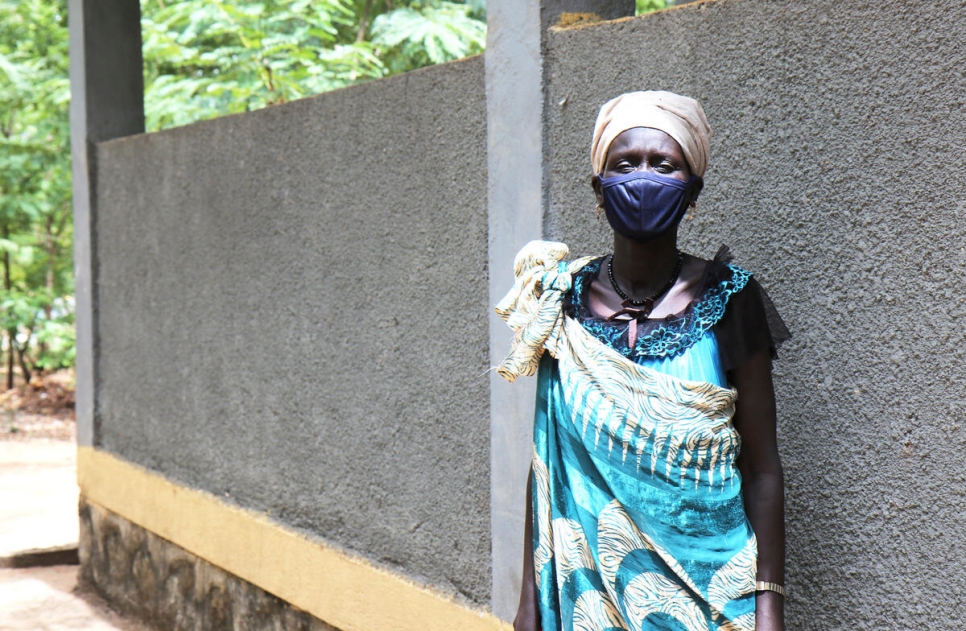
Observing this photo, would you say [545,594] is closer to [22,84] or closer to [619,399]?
[619,399]

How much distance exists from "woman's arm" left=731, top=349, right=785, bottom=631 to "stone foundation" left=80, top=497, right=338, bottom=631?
7.91 ft

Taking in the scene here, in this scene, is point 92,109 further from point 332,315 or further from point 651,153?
point 651,153

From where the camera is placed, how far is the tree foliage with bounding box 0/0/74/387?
37.8 feet

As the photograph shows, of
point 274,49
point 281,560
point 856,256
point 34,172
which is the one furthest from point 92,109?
point 34,172

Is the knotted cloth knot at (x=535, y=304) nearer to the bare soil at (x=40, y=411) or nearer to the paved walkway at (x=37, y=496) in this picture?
the paved walkway at (x=37, y=496)

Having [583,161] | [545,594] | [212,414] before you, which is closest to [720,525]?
[545,594]

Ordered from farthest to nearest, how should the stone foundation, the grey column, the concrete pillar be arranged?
the grey column → the stone foundation → the concrete pillar

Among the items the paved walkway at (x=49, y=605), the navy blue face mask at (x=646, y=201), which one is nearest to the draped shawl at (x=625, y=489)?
the navy blue face mask at (x=646, y=201)

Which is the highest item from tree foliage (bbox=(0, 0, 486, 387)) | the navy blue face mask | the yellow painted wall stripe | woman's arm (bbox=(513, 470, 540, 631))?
tree foliage (bbox=(0, 0, 486, 387))

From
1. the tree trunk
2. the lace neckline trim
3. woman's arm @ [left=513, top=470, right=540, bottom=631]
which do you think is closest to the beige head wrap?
the lace neckline trim

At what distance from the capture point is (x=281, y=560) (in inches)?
163

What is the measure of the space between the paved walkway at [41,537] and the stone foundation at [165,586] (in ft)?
0.48

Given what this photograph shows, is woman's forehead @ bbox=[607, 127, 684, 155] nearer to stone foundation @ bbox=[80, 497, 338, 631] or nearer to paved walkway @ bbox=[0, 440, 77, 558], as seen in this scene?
stone foundation @ bbox=[80, 497, 338, 631]

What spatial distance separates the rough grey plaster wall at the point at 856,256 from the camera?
1947 millimetres
